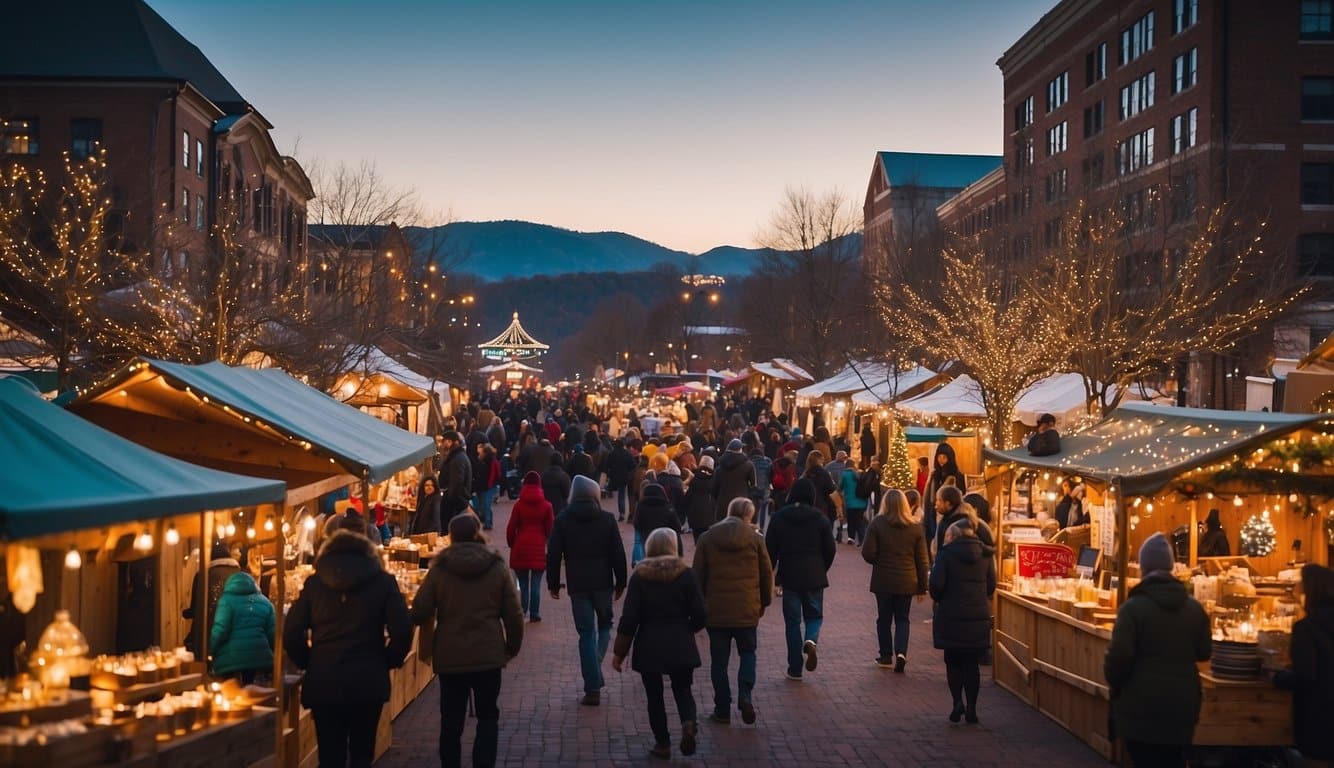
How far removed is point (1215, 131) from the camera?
44969mm

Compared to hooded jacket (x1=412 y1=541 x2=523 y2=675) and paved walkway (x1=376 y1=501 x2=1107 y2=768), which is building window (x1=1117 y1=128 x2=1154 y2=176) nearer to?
paved walkway (x1=376 y1=501 x2=1107 y2=768)

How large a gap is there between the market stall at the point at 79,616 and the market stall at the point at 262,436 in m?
0.86

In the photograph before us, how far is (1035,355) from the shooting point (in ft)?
88.0

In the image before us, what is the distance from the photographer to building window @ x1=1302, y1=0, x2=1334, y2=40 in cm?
4672

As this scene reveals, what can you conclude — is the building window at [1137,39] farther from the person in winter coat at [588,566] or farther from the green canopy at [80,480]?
the green canopy at [80,480]

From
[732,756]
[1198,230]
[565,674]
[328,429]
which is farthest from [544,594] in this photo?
[1198,230]

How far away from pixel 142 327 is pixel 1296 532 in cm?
1789

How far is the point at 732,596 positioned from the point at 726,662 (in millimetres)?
504

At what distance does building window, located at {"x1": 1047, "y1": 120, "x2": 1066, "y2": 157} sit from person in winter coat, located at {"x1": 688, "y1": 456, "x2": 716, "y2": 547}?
44676 mm

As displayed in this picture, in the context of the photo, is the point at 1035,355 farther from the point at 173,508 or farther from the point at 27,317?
the point at 173,508

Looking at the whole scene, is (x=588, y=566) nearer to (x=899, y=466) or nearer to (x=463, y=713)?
(x=463, y=713)

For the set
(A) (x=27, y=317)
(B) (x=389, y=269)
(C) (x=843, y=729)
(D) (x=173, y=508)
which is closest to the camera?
(D) (x=173, y=508)

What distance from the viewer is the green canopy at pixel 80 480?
5.47 metres

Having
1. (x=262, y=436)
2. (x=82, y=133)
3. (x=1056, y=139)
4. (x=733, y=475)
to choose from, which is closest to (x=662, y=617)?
(x=262, y=436)
